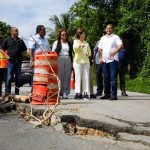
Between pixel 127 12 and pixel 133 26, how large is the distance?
110 cm

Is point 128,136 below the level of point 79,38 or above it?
below

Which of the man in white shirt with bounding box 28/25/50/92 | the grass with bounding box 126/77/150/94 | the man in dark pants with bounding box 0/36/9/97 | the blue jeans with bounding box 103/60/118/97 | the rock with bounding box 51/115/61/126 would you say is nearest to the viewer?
the rock with bounding box 51/115/61/126

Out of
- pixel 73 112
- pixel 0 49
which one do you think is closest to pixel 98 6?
pixel 0 49

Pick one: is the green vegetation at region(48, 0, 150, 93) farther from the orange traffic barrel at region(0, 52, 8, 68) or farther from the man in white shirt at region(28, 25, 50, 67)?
the man in white shirt at region(28, 25, 50, 67)

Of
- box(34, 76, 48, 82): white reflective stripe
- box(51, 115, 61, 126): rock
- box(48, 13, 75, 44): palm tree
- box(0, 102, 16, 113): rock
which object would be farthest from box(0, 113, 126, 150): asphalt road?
box(48, 13, 75, 44): palm tree

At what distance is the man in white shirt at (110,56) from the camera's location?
12344 mm

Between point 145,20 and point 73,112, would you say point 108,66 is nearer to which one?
→ point 73,112

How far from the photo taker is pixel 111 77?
12398 millimetres

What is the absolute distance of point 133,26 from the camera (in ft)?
112

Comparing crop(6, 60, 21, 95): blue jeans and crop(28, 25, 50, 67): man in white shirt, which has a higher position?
crop(28, 25, 50, 67): man in white shirt

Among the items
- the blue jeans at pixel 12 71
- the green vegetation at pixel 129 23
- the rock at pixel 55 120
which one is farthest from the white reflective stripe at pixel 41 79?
the green vegetation at pixel 129 23

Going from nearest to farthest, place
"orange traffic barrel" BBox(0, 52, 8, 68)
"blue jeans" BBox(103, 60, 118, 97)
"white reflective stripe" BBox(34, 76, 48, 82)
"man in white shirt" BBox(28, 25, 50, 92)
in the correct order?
1. "white reflective stripe" BBox(34, 76, 48, 82)
2. "blue jeans" BBox(103, 60, 118, 97)
3. "man in white shirt" BBox(28, 25, 50, 92)
4. "orange traffic barrel" BBox(0, 52, 8, 68)

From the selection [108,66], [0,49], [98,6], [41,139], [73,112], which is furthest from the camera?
[98,6]

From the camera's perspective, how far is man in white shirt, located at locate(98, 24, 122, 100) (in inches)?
486
